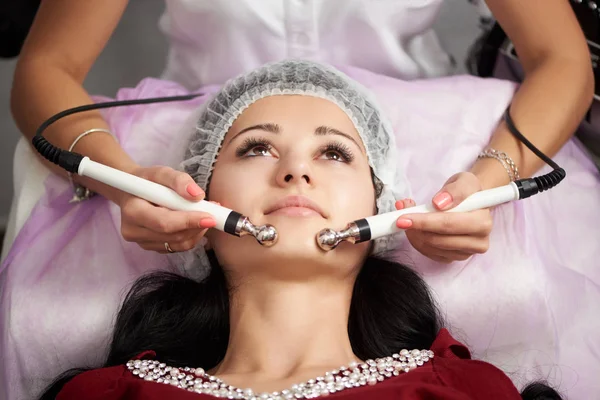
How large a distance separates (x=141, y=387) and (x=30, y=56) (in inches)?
31.0

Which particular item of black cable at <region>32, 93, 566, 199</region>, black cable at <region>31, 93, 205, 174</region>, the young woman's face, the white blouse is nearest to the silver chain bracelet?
black cable at <region>32, 93, 566, 199</region>

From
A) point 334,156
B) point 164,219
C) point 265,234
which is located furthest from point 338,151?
point 164,219

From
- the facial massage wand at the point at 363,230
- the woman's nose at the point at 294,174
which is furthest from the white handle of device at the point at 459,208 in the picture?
the woman's nose at the point at 294,174

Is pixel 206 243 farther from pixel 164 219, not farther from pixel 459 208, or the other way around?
pixel 459 208

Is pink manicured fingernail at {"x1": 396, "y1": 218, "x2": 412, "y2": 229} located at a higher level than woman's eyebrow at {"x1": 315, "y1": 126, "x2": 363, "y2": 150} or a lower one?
lower

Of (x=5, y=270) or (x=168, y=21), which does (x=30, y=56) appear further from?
(x=5, y=270)

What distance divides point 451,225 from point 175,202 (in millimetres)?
442

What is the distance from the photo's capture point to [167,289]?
4.05ft

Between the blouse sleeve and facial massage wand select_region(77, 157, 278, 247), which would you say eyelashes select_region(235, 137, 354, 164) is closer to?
facial massage wand select_region(77, 157, 278, 247)

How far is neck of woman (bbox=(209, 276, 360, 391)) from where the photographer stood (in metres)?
1.07

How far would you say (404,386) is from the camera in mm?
967

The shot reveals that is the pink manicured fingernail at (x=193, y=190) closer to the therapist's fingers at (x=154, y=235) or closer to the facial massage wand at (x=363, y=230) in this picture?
the therapist's fingers at (x=154, y=235)

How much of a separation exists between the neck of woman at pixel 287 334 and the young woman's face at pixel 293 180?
0.06 metres

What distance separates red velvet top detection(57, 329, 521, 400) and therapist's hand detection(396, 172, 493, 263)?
19 centimetres
